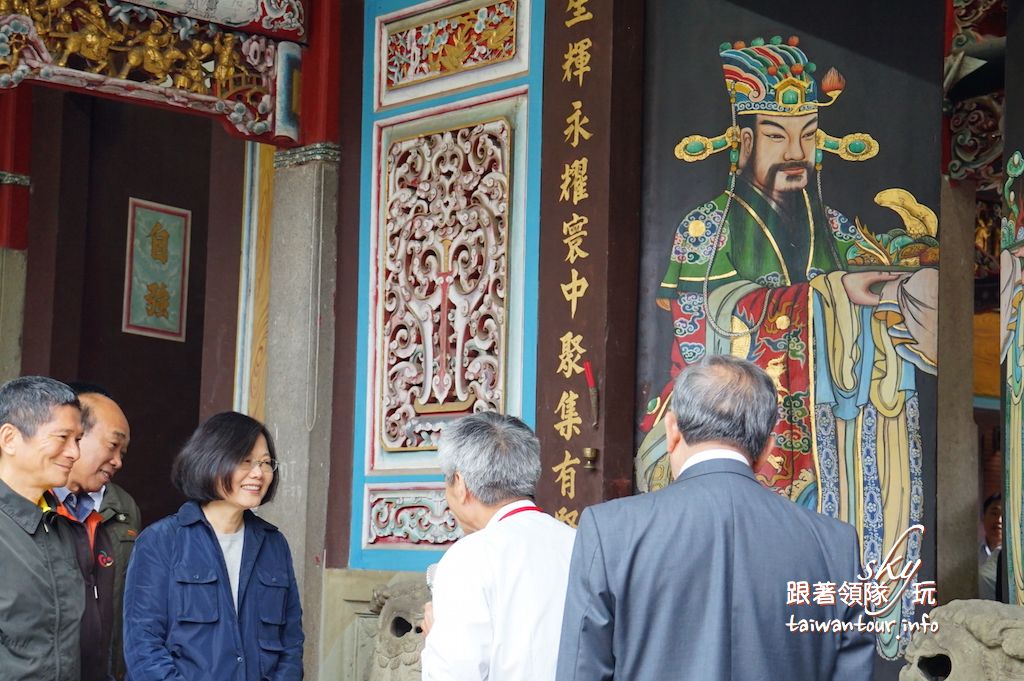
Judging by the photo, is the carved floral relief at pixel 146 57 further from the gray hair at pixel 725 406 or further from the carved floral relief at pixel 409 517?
the gray hair at pixel 725 406

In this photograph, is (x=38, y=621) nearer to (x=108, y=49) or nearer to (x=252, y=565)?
(x=252, y=565)

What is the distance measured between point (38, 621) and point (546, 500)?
201 cm

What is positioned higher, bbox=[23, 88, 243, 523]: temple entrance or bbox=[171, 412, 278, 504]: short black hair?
bbox=[23, 88, 243, 523]: temple entrance

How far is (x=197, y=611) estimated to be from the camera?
378cm

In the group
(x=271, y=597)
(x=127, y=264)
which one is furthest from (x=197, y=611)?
(x=127, y=264)

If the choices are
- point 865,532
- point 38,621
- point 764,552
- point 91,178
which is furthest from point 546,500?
point 91,178

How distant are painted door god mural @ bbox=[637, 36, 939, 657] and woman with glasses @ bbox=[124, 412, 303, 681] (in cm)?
145

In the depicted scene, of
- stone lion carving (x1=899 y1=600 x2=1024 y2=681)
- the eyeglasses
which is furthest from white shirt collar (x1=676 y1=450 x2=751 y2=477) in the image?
the eyeglasses

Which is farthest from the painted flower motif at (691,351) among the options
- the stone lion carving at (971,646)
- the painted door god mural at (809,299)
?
the stone lion carving at (971,646)

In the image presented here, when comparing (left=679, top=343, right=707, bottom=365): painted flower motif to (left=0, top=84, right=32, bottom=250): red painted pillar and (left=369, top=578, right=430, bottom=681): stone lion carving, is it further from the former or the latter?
(left=0, top=84, right=32, bottom=250): red painted pillar

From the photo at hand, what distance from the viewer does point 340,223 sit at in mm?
5812

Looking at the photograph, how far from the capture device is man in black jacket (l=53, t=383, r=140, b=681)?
360 centimetres

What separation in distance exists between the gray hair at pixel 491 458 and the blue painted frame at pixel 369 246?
195 cm

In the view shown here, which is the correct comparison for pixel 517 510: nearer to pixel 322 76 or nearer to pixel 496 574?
pixel 496 574
